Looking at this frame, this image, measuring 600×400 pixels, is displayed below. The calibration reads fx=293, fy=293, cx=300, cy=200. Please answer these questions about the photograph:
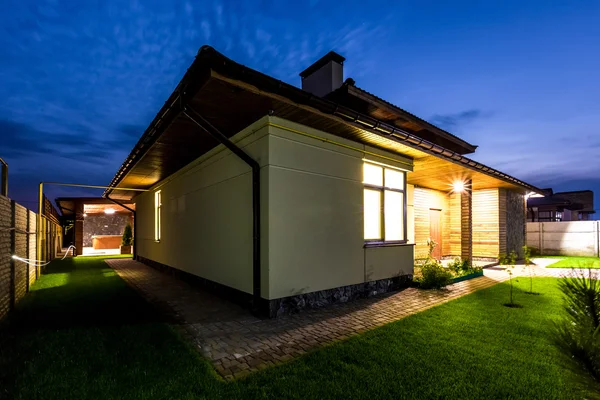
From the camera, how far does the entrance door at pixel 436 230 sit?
12.1m

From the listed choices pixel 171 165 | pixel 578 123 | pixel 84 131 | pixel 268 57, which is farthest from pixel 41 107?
pixel 578 123

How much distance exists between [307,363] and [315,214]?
8.99 ft

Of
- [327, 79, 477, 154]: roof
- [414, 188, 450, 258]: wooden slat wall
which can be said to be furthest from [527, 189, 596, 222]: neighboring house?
[327, 79, 477, 154]: roof

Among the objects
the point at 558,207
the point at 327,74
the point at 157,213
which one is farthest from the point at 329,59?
the point at 558,207

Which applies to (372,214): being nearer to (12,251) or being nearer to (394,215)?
(394,215)

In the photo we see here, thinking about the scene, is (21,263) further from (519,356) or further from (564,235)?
(564,235)

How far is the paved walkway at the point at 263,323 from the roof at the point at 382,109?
5.03 meters

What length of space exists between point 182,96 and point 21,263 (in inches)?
213

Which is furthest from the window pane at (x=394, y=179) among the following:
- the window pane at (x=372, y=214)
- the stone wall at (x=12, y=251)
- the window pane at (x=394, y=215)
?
the stone wall at (x=12, y=251)

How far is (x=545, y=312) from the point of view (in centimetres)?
503

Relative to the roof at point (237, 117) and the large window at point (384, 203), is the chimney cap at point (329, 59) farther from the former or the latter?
the large window at point (384, 203)

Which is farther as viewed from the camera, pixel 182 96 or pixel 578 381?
pixel 182 96

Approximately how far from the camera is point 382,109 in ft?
28.2

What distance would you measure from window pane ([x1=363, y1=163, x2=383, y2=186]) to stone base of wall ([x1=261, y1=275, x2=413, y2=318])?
2.25 metres
